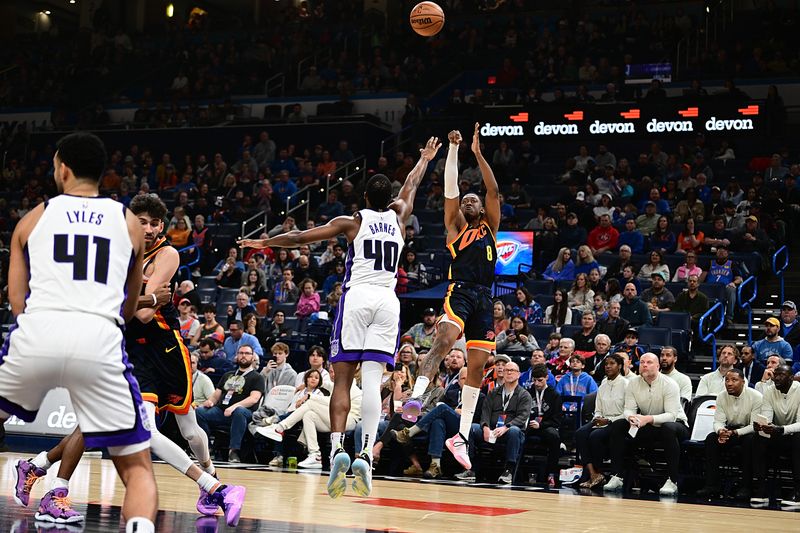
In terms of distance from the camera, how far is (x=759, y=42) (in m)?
22.4

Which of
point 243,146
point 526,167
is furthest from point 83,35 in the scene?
point 526,167

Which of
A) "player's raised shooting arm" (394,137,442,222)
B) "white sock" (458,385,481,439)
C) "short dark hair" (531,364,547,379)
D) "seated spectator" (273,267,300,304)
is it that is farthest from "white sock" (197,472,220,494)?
"seated spectator" (273,267,300,304)

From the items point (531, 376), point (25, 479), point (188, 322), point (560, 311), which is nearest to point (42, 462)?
point (25, 479)

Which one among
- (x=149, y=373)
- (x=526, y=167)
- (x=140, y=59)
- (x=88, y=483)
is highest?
(x=140, y=59)

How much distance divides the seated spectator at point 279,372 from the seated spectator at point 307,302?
279cm

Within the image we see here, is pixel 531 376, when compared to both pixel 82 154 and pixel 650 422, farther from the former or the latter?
pixel 82 154

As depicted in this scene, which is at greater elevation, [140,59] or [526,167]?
[140,59]

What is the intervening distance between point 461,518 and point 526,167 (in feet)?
45.0

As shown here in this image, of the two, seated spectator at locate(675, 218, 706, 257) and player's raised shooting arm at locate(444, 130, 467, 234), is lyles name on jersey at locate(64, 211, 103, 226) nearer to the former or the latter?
player's raised shooting arm at locate(444, 130, 467, 234)

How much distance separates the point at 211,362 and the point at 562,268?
233 inches

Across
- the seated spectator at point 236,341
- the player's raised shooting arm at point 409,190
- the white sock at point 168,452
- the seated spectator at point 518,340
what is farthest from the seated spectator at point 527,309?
the white sock at point 168,452

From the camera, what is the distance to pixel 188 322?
15234 mm

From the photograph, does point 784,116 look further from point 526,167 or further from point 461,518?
point 461,518

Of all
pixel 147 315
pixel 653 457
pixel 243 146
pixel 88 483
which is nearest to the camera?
pixel 147 315
